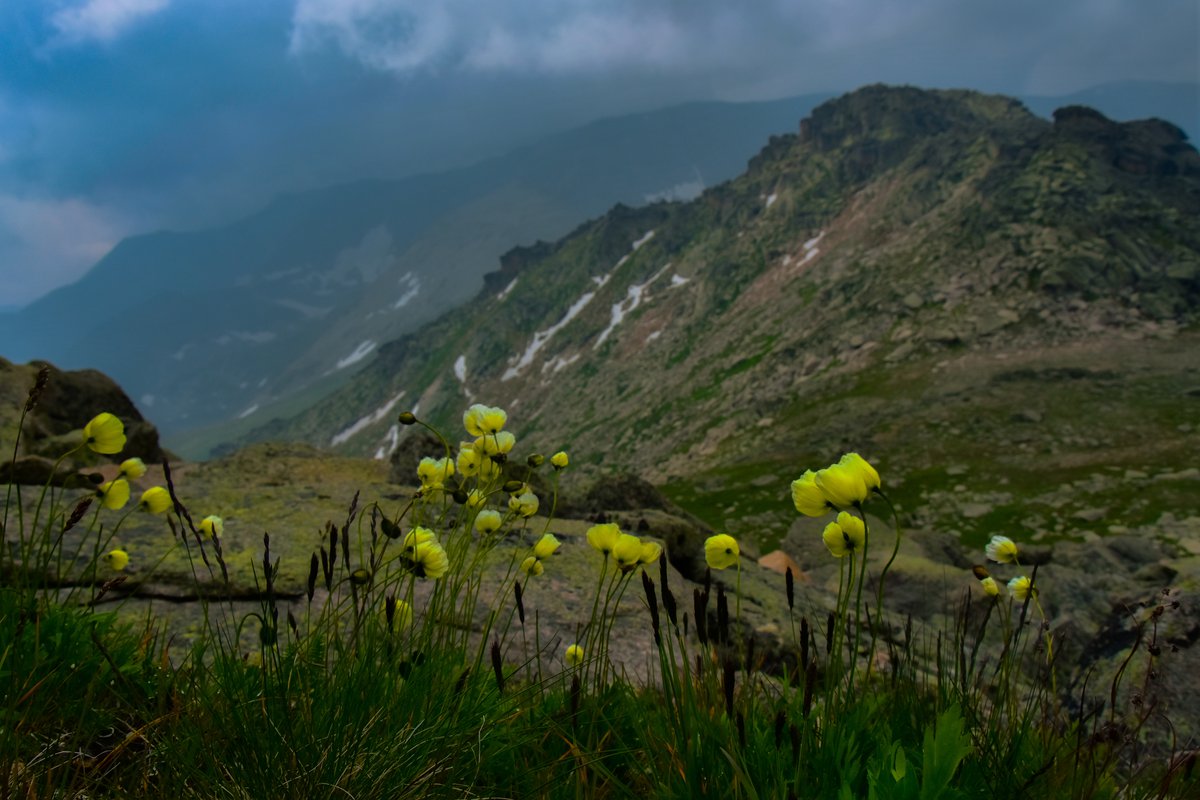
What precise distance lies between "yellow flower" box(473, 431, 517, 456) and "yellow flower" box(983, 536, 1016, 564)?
9.48ft

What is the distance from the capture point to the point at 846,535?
8.41 ft

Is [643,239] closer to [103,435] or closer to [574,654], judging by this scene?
[574,654]

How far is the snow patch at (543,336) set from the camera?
538 feet

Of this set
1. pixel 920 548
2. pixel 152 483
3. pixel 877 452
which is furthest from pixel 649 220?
pixel 152 483

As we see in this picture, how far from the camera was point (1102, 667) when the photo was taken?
22.2 ft

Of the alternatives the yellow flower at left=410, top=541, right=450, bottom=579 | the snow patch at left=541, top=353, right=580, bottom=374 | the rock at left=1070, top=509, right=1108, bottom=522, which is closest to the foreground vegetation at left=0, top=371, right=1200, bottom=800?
the yellow flower at left=410, top=541, right=450, bottom=579

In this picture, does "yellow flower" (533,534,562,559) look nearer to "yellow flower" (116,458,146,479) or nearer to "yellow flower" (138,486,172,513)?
"yellow flower" (138,486,172,513)

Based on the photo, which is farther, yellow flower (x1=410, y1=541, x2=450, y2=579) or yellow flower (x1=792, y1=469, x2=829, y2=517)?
yellow flower (x1=410, y1=541, x2=450, y2=579)

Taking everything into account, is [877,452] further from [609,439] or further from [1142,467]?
[609,439]

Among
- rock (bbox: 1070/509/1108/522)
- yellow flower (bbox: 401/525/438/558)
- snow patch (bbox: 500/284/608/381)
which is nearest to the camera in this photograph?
yellow flower (bbox: 401/525/438/558)

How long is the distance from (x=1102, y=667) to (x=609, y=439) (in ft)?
267

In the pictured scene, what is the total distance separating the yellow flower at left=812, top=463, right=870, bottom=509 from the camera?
2348 millimetres

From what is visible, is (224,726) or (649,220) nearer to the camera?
(224,726)

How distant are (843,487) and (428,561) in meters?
1.88
